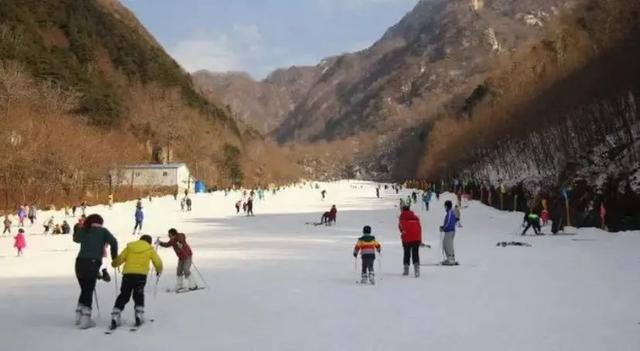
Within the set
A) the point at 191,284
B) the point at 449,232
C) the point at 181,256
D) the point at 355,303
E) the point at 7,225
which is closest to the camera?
the point at 355,303

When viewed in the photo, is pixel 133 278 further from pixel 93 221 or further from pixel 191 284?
pixel 191 284

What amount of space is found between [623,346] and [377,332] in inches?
123

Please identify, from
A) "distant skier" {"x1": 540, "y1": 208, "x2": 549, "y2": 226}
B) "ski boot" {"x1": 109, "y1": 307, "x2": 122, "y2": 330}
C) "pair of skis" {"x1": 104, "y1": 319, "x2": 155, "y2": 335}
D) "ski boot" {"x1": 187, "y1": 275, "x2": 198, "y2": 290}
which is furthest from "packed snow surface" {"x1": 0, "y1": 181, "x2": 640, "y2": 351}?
"distant skier" {"x1": 540, "y1": 208, "x2": 549, "y2": 226}

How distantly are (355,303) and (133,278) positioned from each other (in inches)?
156

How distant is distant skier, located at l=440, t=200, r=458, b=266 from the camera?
16094mm

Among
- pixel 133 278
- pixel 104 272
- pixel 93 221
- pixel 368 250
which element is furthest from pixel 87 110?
pixel 133 278

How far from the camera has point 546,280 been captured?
1357 centimetres

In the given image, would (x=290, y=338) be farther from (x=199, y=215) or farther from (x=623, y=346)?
(x=199, y=215)

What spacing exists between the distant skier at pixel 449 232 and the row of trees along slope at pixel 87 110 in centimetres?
4159

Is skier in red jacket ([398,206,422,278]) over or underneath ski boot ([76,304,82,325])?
over

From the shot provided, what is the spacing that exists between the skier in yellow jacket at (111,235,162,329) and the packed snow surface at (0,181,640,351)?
0.97 ft

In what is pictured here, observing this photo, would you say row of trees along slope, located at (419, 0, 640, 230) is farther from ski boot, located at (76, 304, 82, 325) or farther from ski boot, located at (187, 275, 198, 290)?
ski boot, located at (76, 304, 82, 325)

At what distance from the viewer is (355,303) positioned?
36.7ft

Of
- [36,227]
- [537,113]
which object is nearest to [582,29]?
[537,113]
